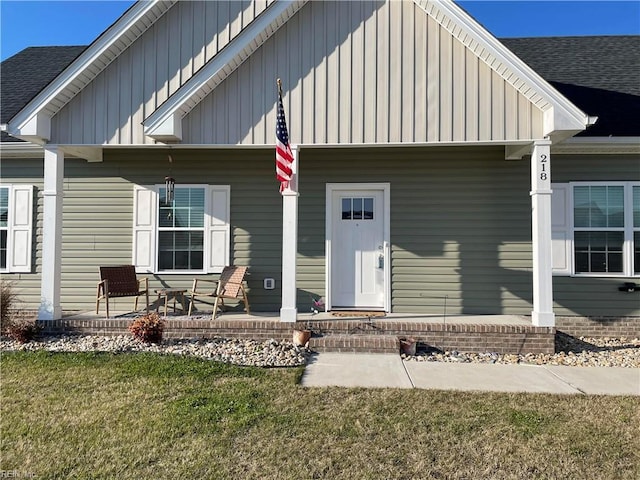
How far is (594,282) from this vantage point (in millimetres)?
6859

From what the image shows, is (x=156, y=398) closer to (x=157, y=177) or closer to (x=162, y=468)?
(x=162, y=468)

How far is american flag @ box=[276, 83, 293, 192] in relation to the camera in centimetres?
550

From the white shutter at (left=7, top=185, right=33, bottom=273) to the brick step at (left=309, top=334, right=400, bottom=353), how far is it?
529 cm

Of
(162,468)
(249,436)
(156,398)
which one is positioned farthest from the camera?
(156,398)

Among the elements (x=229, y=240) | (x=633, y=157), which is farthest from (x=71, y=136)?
(x=633, y=157)

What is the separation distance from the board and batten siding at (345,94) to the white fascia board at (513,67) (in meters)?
0.10

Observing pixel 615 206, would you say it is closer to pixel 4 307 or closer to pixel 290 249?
pixel 290 249

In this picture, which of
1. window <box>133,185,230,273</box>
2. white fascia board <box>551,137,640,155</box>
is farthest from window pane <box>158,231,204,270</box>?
white fascia board <box>551,137,640,155</box>

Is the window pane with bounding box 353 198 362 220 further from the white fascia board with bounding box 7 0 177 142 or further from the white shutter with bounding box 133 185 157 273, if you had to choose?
the white fascia board with bounding box 7 0 177 142

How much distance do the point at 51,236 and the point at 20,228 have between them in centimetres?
178

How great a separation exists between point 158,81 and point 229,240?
8.59ft

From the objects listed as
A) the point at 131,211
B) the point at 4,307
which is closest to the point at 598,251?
the point at 131,211

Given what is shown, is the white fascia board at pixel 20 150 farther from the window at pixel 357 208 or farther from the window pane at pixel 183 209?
the window at pixel 357 208

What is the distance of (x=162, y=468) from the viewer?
2.71 m
